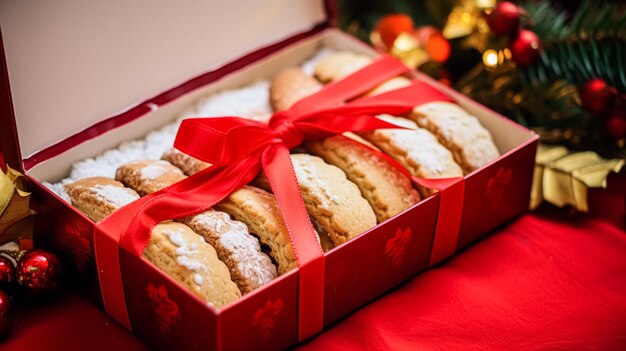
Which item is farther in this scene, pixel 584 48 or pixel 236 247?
pixel 584 48

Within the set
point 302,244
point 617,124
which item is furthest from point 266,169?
point 617,124

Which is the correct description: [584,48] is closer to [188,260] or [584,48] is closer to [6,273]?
[188,260]

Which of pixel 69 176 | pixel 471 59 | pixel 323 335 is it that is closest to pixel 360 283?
pixel 323 335

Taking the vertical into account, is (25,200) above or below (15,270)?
above

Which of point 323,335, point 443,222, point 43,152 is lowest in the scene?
point 323,335

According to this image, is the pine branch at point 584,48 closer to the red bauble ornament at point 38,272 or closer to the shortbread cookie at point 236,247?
the shortbread cookie at point 236,247

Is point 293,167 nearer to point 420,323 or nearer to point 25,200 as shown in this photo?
point 420,323
